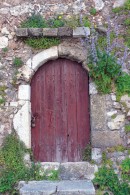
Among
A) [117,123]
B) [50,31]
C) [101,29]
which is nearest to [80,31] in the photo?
[101,29]

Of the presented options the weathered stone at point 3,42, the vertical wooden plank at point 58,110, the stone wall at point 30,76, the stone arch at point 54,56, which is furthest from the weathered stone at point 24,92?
the weathered stone at point 3,42

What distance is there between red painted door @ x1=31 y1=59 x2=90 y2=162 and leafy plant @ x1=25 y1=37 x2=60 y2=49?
297mm

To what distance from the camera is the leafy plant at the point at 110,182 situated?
4.60 metres

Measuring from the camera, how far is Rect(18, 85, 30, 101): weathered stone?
5.00 m

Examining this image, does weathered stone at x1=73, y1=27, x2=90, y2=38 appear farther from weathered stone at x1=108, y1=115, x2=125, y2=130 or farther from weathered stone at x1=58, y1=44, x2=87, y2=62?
weathered stone at x1=108, y1=115, x2=125, y2=130

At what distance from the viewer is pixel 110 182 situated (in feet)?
15.2

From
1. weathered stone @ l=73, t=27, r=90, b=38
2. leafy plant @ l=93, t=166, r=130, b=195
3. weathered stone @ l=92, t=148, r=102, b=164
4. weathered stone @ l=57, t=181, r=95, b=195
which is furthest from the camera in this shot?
weathered stone @ l=73, t=27, r=90, b=38

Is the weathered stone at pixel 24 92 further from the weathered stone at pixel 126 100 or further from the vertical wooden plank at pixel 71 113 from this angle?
the weathered stone at pixel 126 100

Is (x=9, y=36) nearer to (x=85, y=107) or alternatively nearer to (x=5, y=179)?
(x=85, y=107)

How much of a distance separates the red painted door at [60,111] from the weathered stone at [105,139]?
24 cm

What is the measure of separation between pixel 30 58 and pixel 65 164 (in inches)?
66.3

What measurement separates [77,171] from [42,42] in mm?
2003

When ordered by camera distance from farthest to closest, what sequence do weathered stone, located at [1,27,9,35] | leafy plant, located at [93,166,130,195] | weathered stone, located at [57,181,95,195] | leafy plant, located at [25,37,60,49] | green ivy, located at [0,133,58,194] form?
weathered stone, located at [1,27,9,35] → leafy plant, located at [25,37,60,49] → green ivy, located at [0,133,58,194] → leafy plant, located at [93,166,130,195] → weathered stone, located at [57,181,95,195]

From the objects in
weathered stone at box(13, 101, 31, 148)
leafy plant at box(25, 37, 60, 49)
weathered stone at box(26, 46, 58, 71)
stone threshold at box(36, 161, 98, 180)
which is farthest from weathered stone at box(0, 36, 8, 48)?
stone threshold at box(36, 161, 98, 180)
